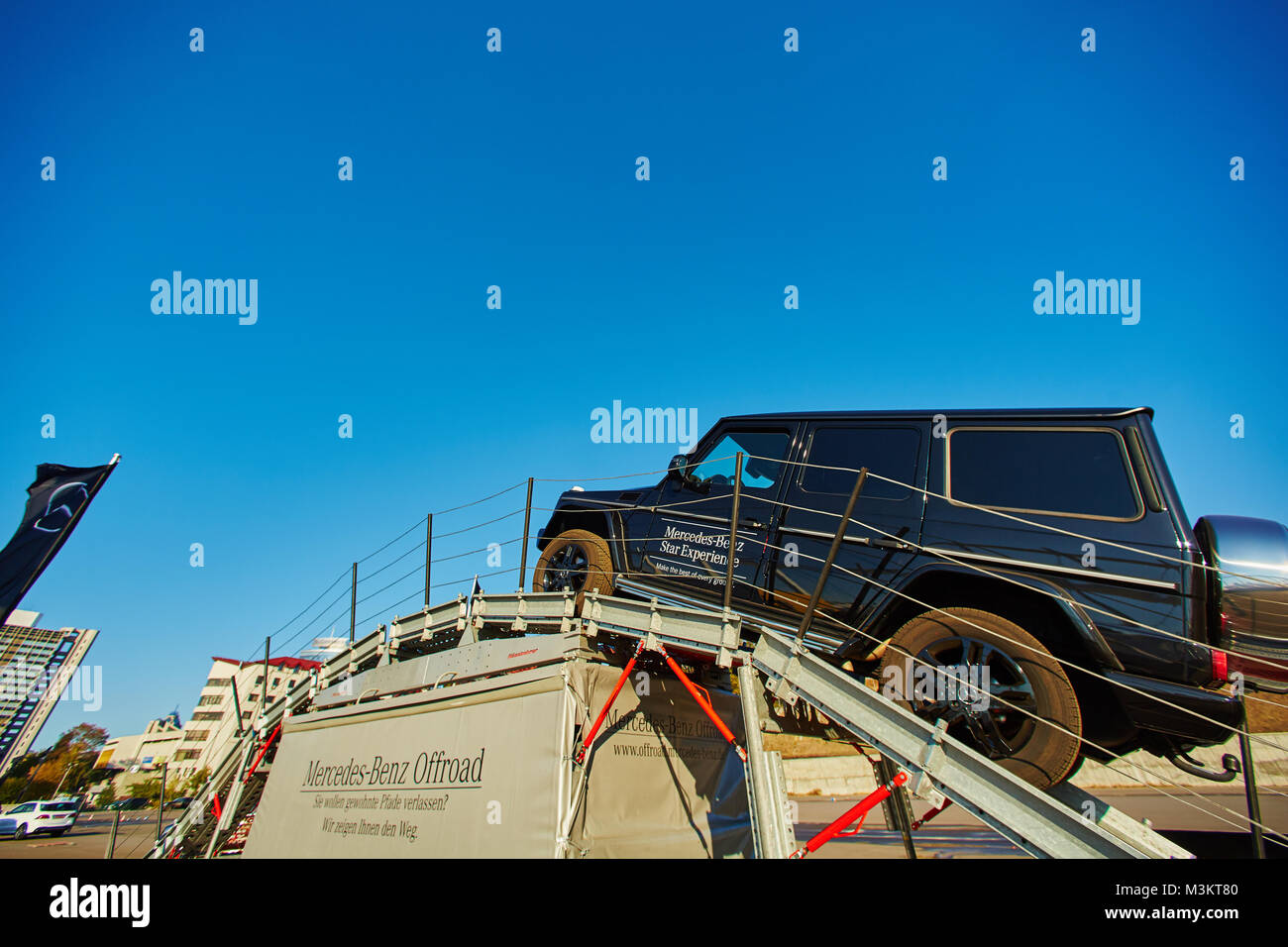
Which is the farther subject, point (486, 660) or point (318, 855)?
point (318, 855)

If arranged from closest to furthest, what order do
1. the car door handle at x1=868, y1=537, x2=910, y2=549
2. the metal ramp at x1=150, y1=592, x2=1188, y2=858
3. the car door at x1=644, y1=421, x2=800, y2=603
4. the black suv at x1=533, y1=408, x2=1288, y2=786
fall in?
the metal ramp at x1=150, y1=592, x2=1188, y2=858 < the black suv at x1=533, y1=408, x2=1288, y2=786 < the car door handle at x1=868, y1=537, x2=910, y2=549 < the car door at x1=644, y1=421, x2=800, y2=603

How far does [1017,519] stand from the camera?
169 inches

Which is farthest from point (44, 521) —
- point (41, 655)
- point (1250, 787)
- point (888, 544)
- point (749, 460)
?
point (41, 655)

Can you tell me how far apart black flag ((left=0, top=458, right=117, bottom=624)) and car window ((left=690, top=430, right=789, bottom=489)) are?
10.9 meters

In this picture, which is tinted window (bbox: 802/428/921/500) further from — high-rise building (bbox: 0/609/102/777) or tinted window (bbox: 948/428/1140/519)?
high-rise building (bbox: 0/609/102/777)

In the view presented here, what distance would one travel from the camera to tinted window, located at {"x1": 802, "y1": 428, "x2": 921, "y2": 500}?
5074mm

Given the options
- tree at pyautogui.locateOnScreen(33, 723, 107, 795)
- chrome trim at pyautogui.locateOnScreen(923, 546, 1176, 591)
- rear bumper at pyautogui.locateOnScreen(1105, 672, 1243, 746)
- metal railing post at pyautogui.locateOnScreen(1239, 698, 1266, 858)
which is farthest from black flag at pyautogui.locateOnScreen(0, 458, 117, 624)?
tree at pyautogui.locateOnScreen(33, 723, 107, 795)

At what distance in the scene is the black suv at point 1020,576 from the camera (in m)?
3.71

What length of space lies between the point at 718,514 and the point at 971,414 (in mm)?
2178
